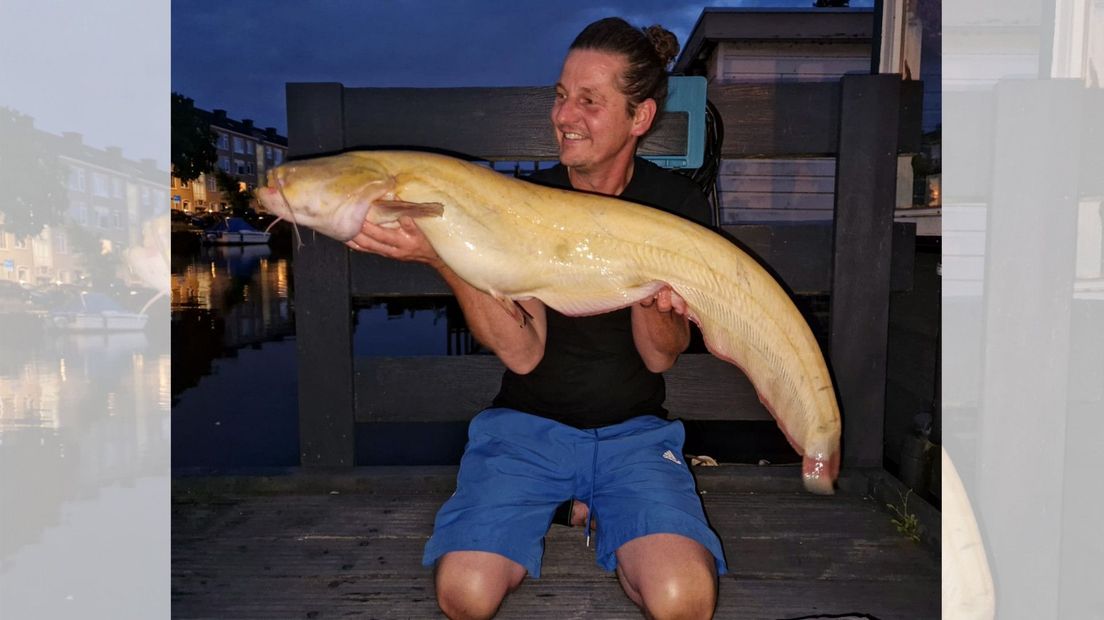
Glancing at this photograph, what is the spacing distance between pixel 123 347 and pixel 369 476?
124 centimetres

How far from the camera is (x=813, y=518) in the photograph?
9.84ft

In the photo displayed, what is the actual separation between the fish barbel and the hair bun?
0.77 metres

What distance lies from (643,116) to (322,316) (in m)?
1.66

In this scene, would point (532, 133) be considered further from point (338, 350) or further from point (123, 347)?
point (123, 347)

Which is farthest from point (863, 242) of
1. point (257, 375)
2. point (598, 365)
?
point (257, 375)

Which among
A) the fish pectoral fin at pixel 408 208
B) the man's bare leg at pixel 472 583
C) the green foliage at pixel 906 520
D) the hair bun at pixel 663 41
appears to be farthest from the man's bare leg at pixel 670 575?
the hair bun at pixel 663 41

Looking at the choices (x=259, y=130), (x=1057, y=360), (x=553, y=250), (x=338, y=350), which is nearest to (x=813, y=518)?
(x=1057, y=360)

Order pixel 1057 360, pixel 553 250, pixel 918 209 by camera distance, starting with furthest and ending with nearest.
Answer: pixel 918 209, pixel 1057 360, pixel 553 250

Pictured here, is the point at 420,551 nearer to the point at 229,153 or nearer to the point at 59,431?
the point at 59,431

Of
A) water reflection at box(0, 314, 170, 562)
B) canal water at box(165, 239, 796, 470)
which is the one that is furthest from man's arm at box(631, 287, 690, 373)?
canal water at box(165, 239, 796, 470)

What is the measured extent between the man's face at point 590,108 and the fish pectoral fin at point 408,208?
60 centimetres

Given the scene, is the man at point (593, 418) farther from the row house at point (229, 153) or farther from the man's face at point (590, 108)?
the row house at point (229, 153)

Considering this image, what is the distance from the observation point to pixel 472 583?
7.16ft

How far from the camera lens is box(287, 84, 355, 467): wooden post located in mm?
3092
